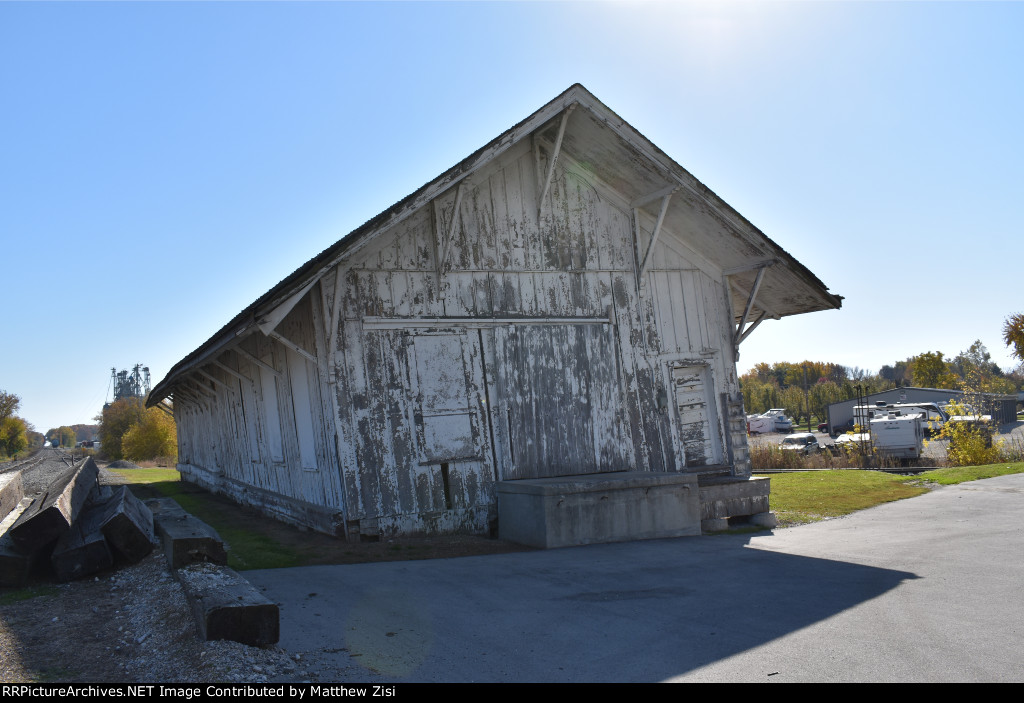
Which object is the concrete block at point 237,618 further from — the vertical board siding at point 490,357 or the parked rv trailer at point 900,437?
the parked rv trailer at point 900,437

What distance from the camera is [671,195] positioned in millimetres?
11984

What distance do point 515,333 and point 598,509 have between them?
3058 millimetres

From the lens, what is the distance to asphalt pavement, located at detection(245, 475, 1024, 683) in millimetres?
4812

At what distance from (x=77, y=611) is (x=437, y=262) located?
629cm

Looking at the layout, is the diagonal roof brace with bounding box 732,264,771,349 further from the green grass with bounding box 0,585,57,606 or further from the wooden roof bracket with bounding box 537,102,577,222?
the green grass with bounding box 0,585,57,606

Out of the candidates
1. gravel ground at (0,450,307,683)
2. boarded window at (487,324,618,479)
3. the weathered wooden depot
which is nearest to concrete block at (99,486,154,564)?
gravel ground at (0,450,307,683)

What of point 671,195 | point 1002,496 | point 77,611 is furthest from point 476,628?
point 1002,496

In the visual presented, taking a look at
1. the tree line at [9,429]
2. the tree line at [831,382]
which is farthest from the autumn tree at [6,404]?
the tree line at [831,382]

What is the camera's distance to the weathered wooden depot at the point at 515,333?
34.0 ft

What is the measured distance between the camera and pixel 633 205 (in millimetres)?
12758

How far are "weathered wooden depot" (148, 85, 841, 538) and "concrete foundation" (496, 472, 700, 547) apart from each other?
74cm

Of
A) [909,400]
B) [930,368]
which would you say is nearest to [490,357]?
[909,400]

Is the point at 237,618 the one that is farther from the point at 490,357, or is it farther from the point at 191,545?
the point at 490,357

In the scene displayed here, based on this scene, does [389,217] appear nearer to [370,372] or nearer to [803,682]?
[370,372]
